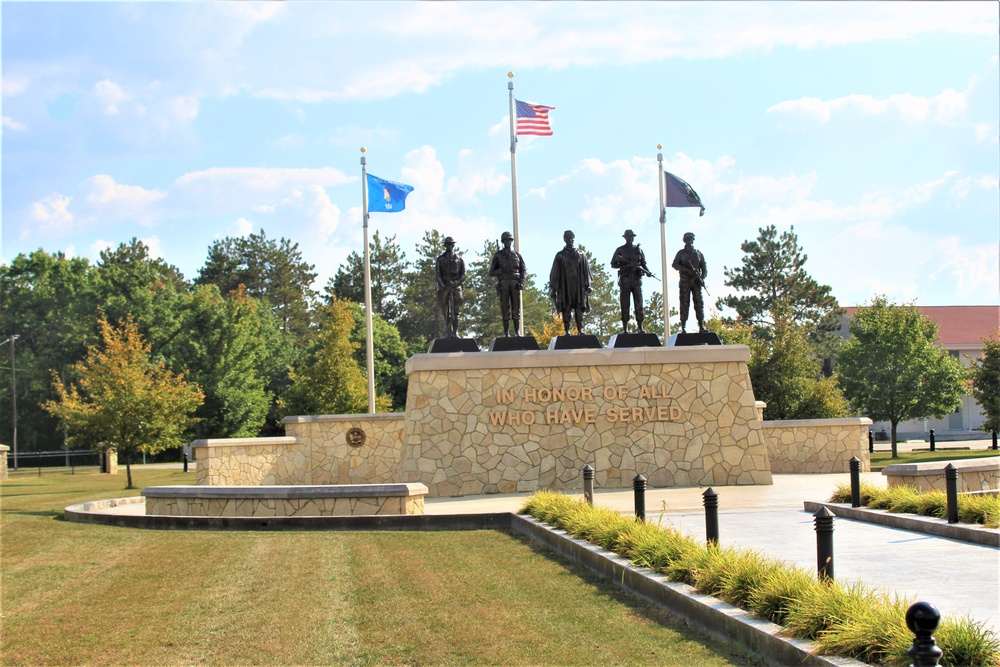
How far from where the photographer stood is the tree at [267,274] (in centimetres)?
7356

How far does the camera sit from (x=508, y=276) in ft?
73.6

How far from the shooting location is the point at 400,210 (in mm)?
29625

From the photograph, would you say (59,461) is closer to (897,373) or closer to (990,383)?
(897,373)

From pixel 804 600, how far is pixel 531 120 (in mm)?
21159

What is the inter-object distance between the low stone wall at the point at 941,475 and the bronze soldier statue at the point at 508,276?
9.36 m

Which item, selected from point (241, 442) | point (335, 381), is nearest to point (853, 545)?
point (241, 442)

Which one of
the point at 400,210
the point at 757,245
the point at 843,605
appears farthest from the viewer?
the point at 757,245

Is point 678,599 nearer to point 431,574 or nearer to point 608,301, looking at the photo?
point 431,574

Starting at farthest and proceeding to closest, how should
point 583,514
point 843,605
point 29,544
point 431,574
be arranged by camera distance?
point 29,544 → point 583,514 → point 431,574 → point 843,605

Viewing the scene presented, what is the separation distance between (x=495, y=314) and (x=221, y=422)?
22.0m

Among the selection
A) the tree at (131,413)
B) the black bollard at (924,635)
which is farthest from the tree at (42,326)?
the black bollard at (924,635)

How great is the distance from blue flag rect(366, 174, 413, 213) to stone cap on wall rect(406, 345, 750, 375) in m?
8.24

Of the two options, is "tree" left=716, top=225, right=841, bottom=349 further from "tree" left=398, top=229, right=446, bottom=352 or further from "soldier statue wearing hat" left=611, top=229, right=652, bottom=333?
"soldier statue wearing hat" left=611, top=229, right=652, bottom=333

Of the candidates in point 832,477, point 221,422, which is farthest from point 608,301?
point 832,477
